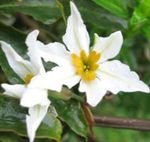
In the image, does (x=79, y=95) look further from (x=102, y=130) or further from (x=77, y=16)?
(x=102, y=130)

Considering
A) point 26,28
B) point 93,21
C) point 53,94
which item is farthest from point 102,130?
point 53,94

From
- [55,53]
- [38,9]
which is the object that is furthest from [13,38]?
[55,53]

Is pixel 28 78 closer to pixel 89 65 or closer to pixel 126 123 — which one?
pixel 89 65

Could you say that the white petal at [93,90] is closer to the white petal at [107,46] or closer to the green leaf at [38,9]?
the white petal at [107,46]

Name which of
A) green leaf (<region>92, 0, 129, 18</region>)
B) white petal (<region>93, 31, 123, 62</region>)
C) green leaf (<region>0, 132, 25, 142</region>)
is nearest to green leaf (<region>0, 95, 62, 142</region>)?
green leaf (<region>0, 132, 25, 142</region>)

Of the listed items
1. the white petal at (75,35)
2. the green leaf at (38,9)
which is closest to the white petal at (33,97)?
the white petal at (75,35)

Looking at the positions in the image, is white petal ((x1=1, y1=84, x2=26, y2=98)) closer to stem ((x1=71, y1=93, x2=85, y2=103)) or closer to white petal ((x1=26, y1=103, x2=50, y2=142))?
white petal ((x1=26, y1=103, x2=50, y2=142))
